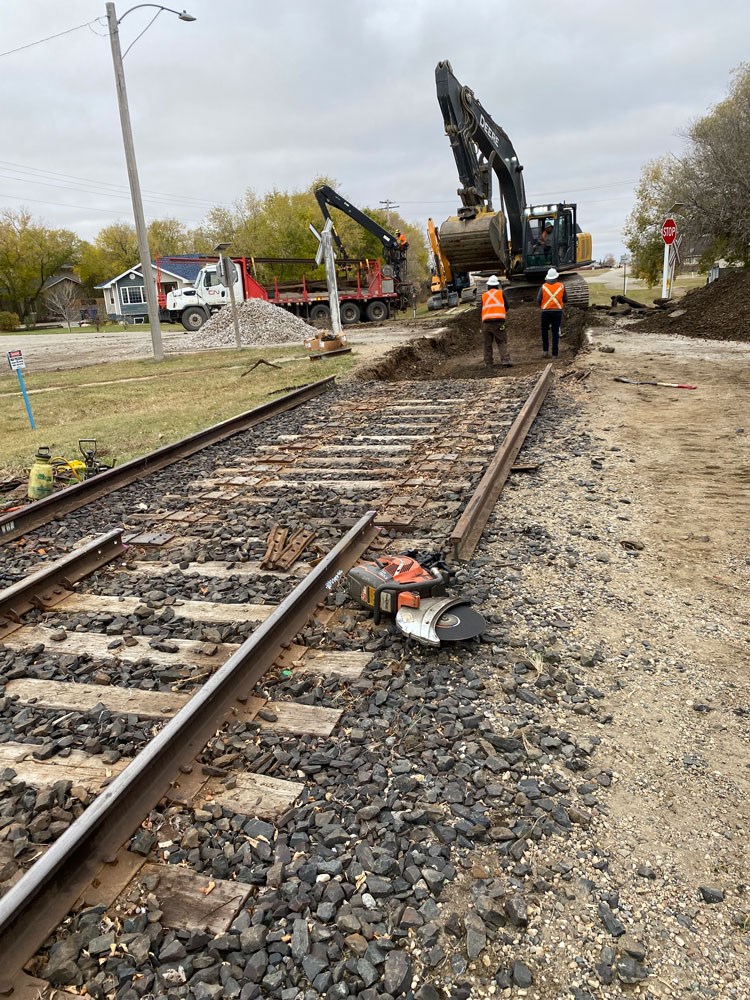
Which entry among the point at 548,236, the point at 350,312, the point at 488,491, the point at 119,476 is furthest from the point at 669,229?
the point at 119,476

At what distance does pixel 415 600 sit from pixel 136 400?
1061 centimetres

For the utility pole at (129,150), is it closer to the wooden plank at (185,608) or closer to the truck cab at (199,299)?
the truck cab at (199,299)

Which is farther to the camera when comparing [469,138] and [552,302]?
[469,138]

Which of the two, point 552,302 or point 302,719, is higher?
point 552,302

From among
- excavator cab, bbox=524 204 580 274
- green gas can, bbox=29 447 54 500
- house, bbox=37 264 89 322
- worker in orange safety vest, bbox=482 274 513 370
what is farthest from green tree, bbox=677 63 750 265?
house, bbox=37 264 89 322

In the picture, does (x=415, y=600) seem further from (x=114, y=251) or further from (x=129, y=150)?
(x=114, y=251)

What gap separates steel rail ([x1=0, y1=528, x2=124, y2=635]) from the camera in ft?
14.0

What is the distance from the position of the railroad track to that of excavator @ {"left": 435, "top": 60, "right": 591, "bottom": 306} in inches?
396

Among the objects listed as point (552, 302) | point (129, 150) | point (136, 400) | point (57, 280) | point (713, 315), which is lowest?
point (136, 400)

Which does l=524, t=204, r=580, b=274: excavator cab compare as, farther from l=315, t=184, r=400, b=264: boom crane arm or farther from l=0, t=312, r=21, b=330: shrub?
l=0, t=312, r=21, b=330: shrub

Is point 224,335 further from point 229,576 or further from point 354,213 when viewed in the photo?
point 229,576

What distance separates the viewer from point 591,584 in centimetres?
442

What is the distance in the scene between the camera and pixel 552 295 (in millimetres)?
Answer: 13875

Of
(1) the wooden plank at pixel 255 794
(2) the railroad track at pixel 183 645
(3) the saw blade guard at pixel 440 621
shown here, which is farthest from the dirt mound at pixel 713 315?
→ (1) the wooden plank at pixel 255 794
